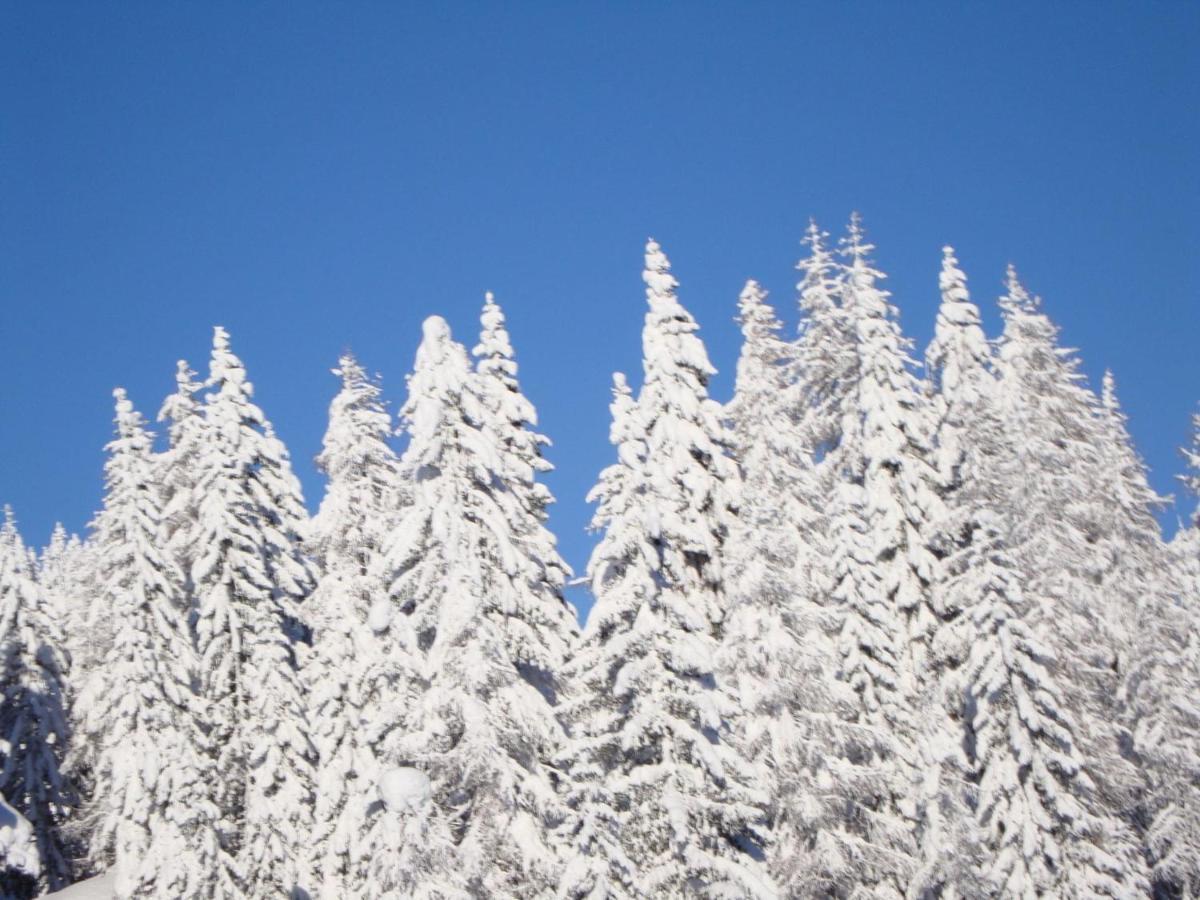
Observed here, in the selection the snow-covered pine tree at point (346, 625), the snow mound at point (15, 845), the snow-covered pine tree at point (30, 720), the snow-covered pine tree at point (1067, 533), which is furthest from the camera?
the snow-covered pine tree at point (30, 720)

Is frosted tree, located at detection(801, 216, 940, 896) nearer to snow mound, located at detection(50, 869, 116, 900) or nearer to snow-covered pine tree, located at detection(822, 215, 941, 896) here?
snow-covered pine tree, located at detection(822, 215, 941, 896)

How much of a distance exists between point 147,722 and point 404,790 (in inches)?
610

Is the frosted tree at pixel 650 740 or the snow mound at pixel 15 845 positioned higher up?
the frosted tree at pixel 650 740

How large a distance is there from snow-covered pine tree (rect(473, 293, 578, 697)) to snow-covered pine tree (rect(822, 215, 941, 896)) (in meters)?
7.31

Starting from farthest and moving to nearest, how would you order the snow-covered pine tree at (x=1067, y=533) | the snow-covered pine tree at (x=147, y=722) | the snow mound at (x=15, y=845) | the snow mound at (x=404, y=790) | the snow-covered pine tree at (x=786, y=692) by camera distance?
the snow-covered pine tree at (x=147, y=722) < the snow-covered pine tree at (x=1067, y=533) < the snow-covered pine tree at (x=786, y=692) < the snow mound at (x=404, y=790) < the snow mound at (x=15, y=845)

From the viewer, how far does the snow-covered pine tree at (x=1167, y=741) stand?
35.0 m

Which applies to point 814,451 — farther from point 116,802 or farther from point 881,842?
point 116,802

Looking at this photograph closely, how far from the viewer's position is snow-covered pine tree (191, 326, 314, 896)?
38.3 m

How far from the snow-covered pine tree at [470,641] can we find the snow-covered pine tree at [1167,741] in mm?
18199

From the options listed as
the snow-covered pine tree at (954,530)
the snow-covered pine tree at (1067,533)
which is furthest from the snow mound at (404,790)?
the snow-covered pine tree at (1067,533)

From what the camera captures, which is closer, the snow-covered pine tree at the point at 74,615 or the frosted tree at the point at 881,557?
the frosted tree at the point at 881,557

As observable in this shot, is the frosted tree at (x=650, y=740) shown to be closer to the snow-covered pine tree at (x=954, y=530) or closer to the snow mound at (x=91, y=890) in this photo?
the snow-covered pine tree at (x=954, y=530)

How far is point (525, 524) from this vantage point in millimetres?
30125

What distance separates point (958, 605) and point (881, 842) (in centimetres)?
715
